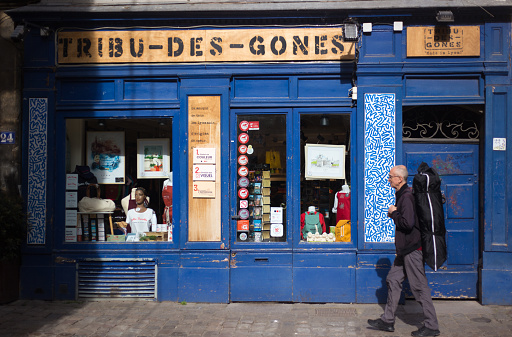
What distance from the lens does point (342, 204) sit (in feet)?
23.4

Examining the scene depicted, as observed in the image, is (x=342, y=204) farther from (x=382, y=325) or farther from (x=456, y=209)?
(x=382, y=325)

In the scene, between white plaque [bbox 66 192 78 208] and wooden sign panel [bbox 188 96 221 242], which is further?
white plaque [bbox 66 192 78 208]

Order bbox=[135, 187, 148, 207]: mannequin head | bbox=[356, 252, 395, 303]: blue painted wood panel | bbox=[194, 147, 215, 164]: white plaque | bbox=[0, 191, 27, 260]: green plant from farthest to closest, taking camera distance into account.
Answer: bbox=[135, 187, 148, 207]: mannequin head, bbox=[194, 147, 215, 164]: white plaque, bbox=[356, 252, 395, 303]: blue painted wood panel, bbox=[0, 191, 27, 260]: green plant

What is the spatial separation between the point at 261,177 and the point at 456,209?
286 centimetres

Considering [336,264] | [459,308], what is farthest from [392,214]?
[459,308]

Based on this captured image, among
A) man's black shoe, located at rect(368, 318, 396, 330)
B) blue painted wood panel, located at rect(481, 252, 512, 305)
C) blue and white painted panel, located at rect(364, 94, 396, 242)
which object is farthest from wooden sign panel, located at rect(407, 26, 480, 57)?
man's black shoe, located at rect(368, 318, 396, 330)

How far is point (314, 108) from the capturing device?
706cm

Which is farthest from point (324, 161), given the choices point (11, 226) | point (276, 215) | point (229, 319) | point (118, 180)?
point (11, 226)

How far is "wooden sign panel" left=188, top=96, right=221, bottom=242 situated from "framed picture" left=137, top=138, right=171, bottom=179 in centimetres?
52

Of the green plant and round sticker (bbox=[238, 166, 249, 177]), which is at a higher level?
round sticker (bbox=[238, 166, 249, 177])

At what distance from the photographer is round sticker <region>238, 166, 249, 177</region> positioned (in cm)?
715

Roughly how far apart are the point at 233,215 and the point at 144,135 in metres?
1.83

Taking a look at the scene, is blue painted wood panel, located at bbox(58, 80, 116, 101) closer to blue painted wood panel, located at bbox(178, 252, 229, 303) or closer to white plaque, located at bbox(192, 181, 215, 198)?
white plaque, located at bbox(192, 181, 215, 198)

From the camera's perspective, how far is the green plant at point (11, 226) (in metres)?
6.63
